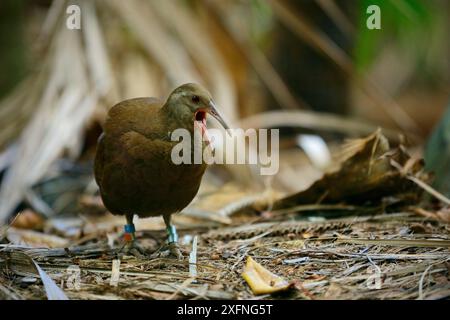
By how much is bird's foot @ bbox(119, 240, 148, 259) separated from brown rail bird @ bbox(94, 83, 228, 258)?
0.02 meters

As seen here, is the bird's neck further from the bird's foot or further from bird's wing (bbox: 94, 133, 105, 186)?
the bird's foot

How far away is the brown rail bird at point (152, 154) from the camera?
3.09m

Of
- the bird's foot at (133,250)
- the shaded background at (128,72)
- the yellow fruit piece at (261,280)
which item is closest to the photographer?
the yellow fruit piece at (261,280)

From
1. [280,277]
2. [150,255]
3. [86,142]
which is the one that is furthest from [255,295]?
[86,142]

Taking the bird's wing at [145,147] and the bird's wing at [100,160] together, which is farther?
the bird's wing at [100,160]

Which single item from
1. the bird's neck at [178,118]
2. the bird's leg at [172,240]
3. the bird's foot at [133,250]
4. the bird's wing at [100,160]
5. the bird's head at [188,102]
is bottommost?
the bird's foot at [133,250]

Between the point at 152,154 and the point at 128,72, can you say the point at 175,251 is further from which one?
the point at 128,72

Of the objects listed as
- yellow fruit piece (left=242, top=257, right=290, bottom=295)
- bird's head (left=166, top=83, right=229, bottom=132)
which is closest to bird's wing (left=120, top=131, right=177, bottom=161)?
bird's head (left=166, top=83, right=229, bottom=132)

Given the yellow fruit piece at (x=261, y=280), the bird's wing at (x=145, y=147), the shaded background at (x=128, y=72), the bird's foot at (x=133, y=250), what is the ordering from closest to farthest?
1. the yellow fruit piece at (x=261, y=280)
2. the bird's wing at (x=145, y=147)
3. the bird's foot at (x=133, y=250)
4. the shaded background at (x=128, y=72)

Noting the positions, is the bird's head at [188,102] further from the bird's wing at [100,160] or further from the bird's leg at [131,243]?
the bird's leg at [131,243]

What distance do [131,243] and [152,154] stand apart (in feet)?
1.82

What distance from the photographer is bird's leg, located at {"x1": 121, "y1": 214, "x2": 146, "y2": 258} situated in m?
3.24

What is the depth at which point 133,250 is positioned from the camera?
327 centimetres

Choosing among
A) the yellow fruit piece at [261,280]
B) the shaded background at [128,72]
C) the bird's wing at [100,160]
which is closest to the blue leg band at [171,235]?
the bird's wing at [100,160]
